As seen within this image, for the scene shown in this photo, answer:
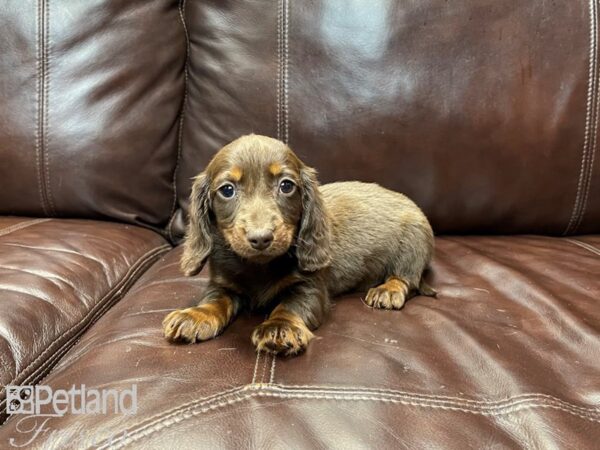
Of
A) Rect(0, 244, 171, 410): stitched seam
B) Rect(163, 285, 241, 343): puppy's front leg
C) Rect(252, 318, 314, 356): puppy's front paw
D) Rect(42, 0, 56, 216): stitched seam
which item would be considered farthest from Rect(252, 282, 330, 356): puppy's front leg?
Rect(42, 0, 56, 216): stitched seam

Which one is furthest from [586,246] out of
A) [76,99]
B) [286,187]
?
[76,99]

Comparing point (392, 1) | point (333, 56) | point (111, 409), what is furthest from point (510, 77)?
point (111, 409)

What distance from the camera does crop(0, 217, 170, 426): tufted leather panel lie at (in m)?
1.28

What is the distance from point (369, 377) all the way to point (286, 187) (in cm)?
60

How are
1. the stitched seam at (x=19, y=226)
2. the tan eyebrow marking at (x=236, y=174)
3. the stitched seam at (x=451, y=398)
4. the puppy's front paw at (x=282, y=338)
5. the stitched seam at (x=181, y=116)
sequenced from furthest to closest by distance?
the stitched seam at (x=181, y=116)
the stitched seam at (x=19, y=226)
the tan eyebrow marking at (x=236, y=174)
the puppy's front paw at (x=282, y=338)
the stitched seam at (x=451, y=398)

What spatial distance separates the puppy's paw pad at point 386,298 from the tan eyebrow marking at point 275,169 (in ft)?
1.51

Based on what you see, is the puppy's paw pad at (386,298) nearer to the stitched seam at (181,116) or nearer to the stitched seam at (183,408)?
the stitched seam at (183,408)

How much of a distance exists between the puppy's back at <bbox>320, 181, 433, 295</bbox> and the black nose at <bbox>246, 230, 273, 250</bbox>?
1.54ft

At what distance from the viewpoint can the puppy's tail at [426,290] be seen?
1684mm

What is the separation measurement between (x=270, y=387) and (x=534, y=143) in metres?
1.58

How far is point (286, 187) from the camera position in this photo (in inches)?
59.7

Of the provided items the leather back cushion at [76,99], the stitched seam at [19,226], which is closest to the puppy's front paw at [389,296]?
the leather back cushion at [76,99]

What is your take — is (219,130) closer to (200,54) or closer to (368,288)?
(200,54)

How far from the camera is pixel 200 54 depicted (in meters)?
2.22
